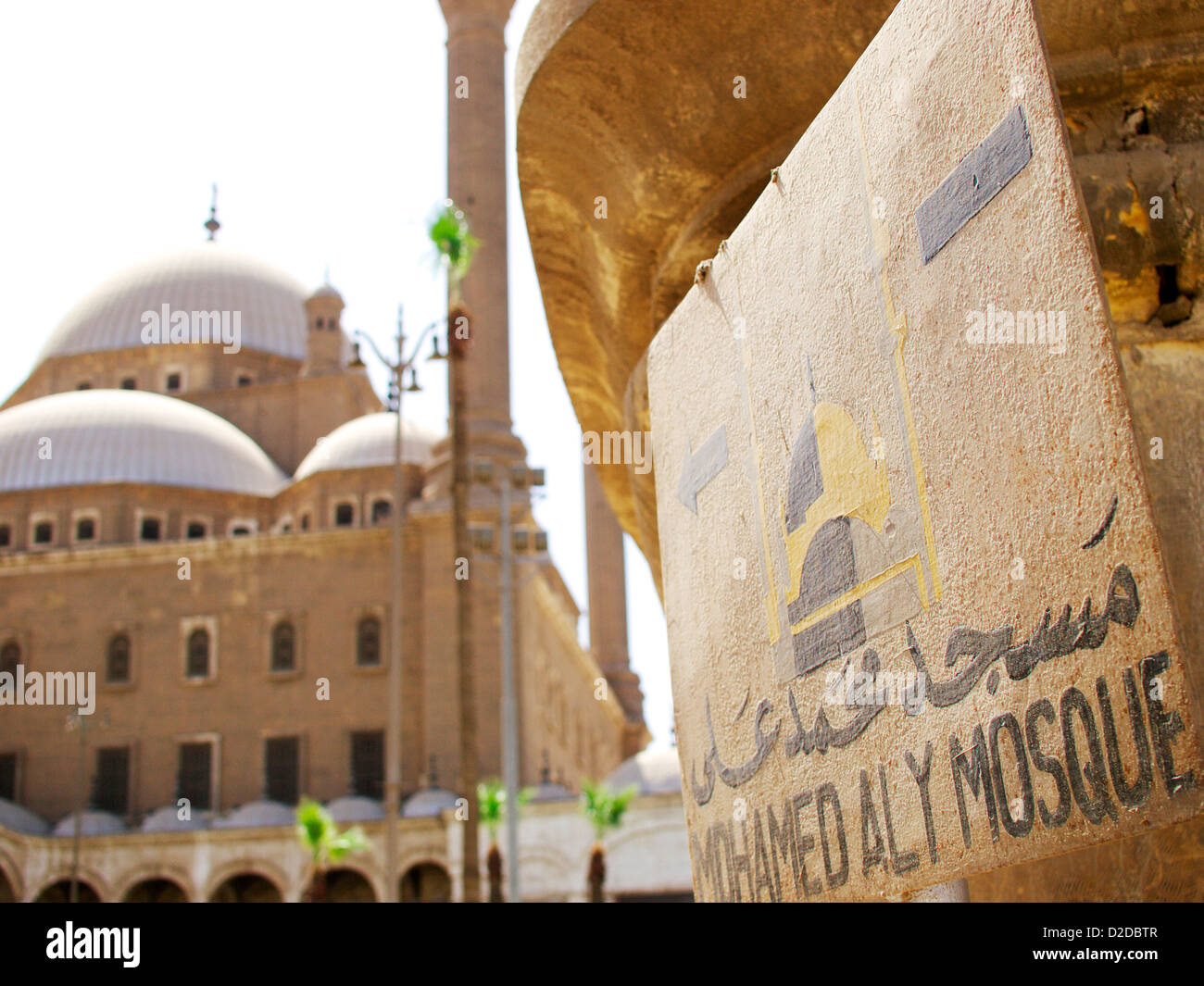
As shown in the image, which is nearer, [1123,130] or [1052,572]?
[1052,572]

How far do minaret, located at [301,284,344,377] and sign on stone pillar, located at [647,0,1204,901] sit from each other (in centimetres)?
4257

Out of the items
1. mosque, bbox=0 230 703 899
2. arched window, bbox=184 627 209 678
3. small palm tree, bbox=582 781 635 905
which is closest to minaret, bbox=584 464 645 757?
mosque, bbox=0 230 703 899

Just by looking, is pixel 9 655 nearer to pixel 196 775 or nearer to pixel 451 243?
pixel 196 775

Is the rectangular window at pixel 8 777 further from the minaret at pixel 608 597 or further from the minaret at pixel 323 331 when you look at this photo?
the minaret at pixel 608 597

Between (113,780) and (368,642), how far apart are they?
7444 millimetres

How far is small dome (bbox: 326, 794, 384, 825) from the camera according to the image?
102ft

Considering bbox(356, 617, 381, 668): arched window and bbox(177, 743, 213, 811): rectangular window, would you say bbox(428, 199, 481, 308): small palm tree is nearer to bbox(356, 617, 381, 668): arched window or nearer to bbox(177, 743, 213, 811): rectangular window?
bbox(356, 617, 381, 668): arched window

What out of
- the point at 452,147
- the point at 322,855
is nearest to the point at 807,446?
the point at 322,855

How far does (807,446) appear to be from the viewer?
97.9 inches

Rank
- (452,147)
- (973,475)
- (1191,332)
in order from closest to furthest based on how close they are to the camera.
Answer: (973,475) → (1191,332) → (452,147)

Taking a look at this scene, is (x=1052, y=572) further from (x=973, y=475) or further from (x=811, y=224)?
(x=811, y=224)

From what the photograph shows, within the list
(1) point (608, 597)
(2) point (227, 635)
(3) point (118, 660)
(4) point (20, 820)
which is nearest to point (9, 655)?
(3) point (118, 660)

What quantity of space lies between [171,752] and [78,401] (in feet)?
41.6

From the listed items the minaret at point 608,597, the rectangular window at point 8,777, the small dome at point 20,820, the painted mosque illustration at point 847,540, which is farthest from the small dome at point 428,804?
the painted mosque illustration at point 847,540
